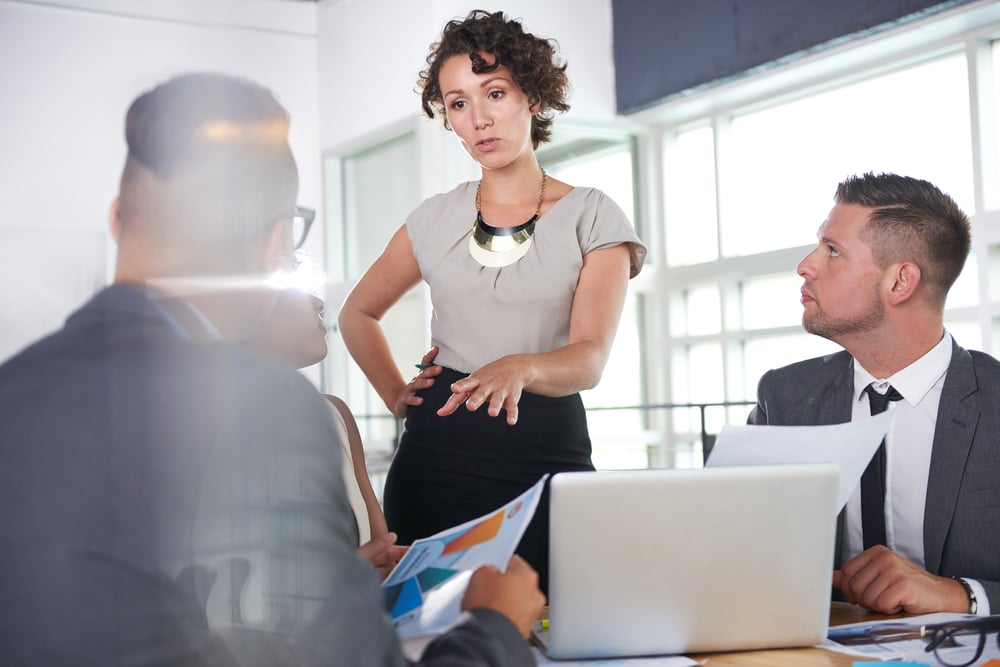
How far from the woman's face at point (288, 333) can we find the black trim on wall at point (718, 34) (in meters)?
4.03

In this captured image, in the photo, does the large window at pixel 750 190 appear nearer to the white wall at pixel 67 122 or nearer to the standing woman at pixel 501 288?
the standing woman at pixel 501 288

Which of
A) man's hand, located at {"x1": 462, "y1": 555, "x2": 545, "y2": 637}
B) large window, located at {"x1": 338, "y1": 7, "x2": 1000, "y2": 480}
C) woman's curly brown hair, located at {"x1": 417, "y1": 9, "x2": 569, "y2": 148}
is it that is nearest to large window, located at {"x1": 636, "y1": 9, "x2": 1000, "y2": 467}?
large window, located at {"x1": 338, "y1": 7, "x2": 1000, "y2": 480}

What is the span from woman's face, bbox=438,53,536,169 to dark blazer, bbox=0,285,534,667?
1.23 meters

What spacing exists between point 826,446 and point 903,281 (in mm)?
698

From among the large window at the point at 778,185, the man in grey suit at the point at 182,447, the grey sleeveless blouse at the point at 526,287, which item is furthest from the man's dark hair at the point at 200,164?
the large window at the point at 778,185

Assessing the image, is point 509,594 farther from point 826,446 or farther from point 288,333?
point 826,446

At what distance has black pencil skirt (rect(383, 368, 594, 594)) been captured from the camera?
5.65ft

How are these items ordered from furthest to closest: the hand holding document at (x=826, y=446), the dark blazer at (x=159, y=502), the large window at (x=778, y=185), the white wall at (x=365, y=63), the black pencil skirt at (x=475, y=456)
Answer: the large window at (x=778, y=185) < the black pencil skirt at (x=475, y=456) < the hand holding document at (x=826, y=446) < the white wall at (x=365, y=63) < the dark blazer at (x=159, y=502)

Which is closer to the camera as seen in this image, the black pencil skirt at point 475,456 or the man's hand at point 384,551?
the man's hand at point 384,551

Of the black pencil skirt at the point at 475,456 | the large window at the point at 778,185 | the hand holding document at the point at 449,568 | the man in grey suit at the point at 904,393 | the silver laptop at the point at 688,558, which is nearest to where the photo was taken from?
the hand holding document at the point at 449,568

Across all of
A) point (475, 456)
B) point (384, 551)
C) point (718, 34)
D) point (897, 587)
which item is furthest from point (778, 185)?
point (384, 551)

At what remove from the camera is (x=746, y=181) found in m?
5.45

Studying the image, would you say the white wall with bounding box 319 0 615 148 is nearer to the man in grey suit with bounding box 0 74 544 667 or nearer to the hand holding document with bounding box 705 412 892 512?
the man in grey suit with bounding box 0 74 544 667

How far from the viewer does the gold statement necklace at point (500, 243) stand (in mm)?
1778
